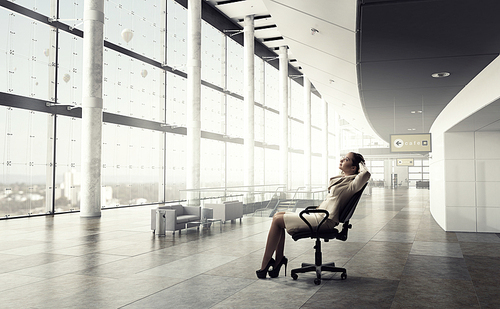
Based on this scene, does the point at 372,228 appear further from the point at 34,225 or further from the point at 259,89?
the point at 259,89

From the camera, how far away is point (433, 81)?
9227 millimetres

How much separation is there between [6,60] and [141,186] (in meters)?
9.24

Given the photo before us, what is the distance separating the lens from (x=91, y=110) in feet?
52.0

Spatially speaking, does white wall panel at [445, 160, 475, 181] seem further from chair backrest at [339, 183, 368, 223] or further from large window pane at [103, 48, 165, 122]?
large window pane at [103, 48, 165, 122]

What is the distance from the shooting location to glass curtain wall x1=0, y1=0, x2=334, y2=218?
16391 millimetres

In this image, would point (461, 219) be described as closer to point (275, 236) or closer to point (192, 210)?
point (192, 210)

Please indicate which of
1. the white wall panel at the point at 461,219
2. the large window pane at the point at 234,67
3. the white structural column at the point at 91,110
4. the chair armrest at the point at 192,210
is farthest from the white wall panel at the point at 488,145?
the large window pane at the point at 234,67

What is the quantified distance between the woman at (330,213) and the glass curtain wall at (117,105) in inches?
547

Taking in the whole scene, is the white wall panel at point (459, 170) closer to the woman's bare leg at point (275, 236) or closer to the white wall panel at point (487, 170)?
the white wall panel at point (487, 170)

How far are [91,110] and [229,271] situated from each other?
11.6 meters

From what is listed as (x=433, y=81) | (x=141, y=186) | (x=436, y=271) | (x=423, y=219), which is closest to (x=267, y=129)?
(x=141, y=186)

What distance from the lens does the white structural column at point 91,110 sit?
15.9 m

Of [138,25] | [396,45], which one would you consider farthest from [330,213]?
[138,25]

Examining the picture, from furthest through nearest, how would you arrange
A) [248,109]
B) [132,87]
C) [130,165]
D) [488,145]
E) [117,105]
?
[248,109] < [130,165] < [132,87] < [117,105] < [488,145]
